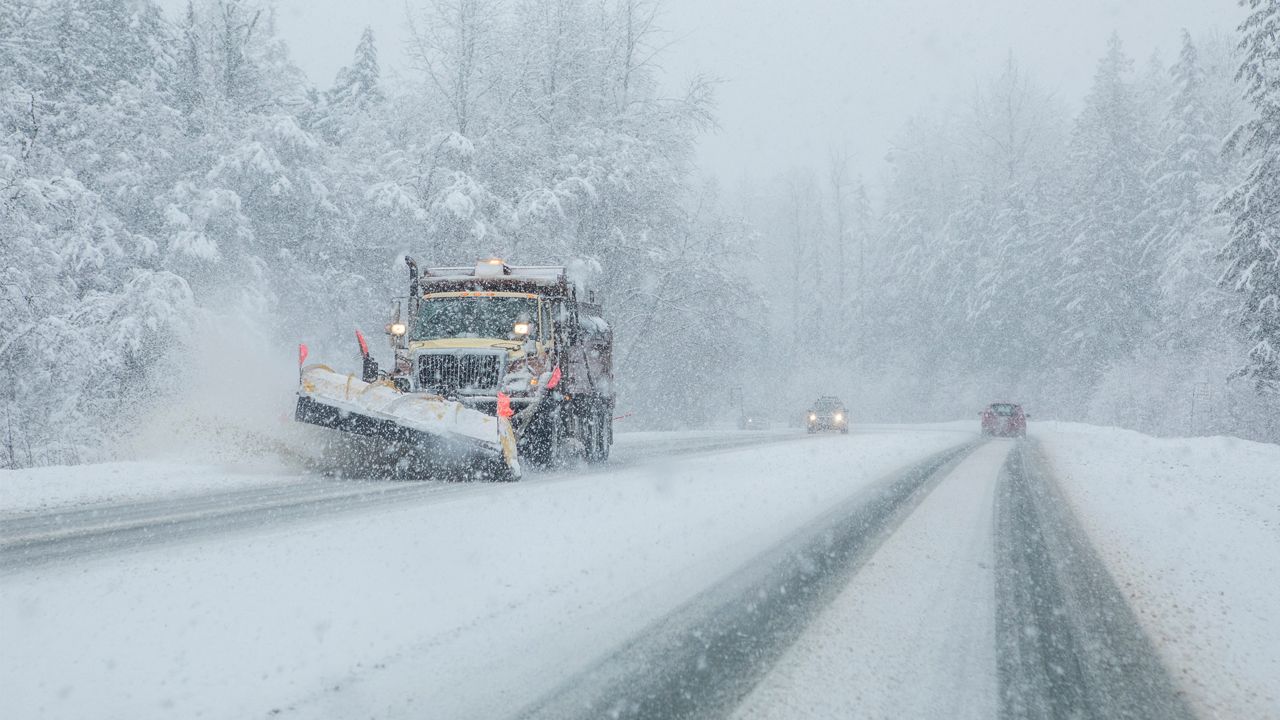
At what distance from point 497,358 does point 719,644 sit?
30.1 feet

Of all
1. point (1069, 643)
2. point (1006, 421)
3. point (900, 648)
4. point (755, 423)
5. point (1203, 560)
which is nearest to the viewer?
point (900, 648)

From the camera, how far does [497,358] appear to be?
1295 cm

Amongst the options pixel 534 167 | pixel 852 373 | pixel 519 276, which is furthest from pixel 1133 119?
pixel 519 276

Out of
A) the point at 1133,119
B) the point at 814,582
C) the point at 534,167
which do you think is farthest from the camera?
the point at 1133,119

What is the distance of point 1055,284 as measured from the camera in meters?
48.1

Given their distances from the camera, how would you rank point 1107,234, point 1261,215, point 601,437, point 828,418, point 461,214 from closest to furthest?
point 601,437
point 1261,215
point 461,214
point 828,418
point 1107,234

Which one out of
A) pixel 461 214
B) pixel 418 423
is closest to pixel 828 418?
pixel 461 214

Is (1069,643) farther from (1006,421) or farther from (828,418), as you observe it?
(828,418)

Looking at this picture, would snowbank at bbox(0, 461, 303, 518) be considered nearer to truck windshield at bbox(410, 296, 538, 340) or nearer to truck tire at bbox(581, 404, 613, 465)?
truck windshield at bbox(410, 296, 538, 340)

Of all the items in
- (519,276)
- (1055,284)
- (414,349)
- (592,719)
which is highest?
(1055,284)

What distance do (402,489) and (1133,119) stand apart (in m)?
50.4

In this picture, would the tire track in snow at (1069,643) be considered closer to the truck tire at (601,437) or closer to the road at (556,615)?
the road at (556,615)

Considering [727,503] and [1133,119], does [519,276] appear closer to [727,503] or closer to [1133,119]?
[727,503]

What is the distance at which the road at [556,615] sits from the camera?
3477 mm
